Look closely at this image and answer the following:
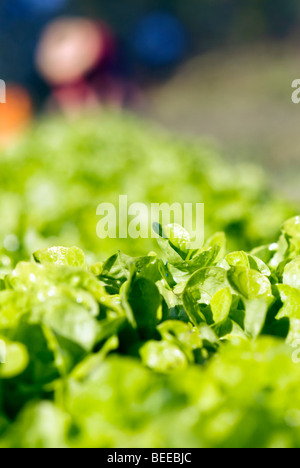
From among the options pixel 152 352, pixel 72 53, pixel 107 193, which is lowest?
pixel 152 352

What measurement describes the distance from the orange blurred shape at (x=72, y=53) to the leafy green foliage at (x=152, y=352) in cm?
1616

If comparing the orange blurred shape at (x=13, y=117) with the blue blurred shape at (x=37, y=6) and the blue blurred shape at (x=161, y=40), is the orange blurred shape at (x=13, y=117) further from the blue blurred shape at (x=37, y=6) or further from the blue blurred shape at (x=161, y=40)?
the blue blurred shape at (x=37, y=6)

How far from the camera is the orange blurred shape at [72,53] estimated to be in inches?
699

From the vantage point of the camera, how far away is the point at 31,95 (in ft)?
79.7

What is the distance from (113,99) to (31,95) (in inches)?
278

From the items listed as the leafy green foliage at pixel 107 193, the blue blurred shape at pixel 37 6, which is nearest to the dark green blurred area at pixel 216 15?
the blue blurred shape at pixel 37 6

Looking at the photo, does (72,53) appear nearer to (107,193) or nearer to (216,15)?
(216,15)

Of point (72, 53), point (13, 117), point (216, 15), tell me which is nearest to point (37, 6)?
point (216, 15)

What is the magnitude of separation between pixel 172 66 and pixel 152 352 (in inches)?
1072

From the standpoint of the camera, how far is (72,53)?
730 inches

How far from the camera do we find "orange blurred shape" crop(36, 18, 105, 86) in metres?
17.8

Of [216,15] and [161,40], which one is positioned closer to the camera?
[161,40]

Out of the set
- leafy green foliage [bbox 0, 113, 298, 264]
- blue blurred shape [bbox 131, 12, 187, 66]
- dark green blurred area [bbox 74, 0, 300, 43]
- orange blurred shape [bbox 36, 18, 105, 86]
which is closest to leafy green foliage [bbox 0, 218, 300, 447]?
Result: leafy green foliage [bbox 0, 113, 298, 264]
